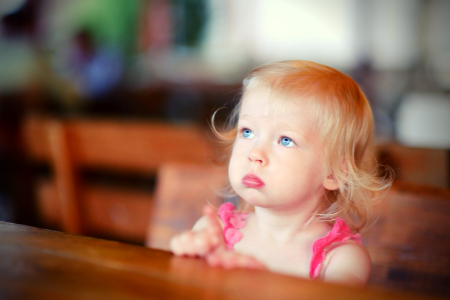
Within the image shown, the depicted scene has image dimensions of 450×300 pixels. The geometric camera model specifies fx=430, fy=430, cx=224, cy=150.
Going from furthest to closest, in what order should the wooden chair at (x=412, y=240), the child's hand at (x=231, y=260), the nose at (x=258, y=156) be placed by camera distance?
the wooden chair at (x=412, y=240) < the nose at (x=258, y=156) < the child's hand at (x=231, y=260)

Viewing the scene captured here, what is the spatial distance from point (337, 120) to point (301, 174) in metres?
0.09

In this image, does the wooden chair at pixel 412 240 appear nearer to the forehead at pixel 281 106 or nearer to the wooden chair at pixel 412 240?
the wooden chair at pixel 412 240

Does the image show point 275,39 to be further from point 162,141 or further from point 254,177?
point 254,177

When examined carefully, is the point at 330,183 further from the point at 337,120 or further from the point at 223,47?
the point at 223,47

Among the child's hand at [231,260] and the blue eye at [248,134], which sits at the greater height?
the blue eye at [248,134]

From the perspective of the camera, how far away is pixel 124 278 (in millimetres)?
352

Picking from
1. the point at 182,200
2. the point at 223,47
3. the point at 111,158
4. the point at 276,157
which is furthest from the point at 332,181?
the point at 223,47

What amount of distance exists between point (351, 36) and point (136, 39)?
2.36 m

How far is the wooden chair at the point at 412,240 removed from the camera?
758 mm

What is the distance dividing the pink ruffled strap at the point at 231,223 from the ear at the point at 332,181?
0.15 metres

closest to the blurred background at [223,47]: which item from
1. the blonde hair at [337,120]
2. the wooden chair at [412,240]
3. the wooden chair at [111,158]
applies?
the wooden chair at [111,158]

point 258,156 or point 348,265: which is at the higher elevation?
point 258,156

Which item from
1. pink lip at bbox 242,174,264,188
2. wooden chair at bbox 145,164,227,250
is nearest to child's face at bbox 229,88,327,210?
pink lip at bbox 242,174,264,188

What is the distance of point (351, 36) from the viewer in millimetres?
4695
